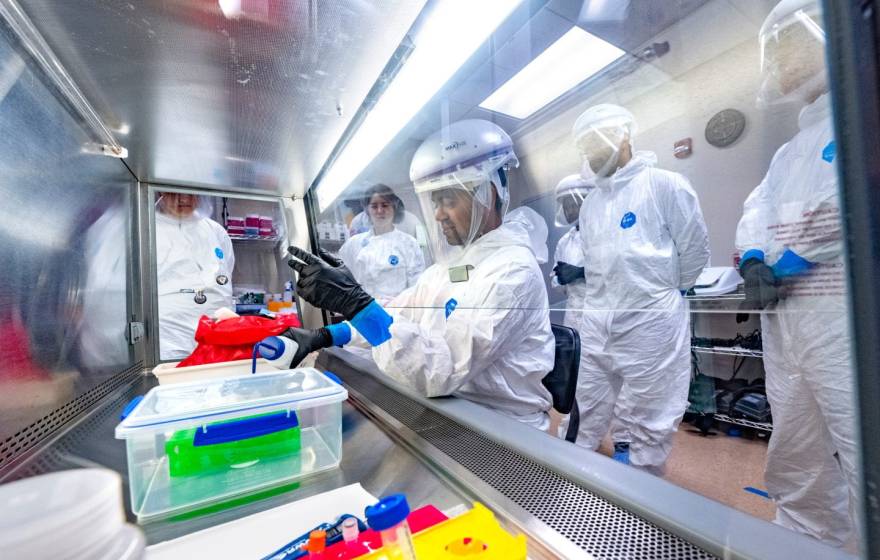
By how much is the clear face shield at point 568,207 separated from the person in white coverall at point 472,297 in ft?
1.00

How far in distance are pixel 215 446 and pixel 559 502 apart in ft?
2.04

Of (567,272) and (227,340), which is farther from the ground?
(567,272)

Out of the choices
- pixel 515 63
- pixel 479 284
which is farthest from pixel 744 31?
pixel 479 284

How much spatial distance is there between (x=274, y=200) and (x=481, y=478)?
82.7 inches

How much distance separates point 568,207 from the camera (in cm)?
175

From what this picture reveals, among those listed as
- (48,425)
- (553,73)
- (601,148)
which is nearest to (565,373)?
(601,148)

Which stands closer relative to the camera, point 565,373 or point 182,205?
point 565,373

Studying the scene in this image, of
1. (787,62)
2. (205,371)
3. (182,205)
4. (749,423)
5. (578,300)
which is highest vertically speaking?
(182,205)

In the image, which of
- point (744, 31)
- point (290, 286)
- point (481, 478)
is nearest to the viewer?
point (481, 478)

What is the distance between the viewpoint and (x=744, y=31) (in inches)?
27.3

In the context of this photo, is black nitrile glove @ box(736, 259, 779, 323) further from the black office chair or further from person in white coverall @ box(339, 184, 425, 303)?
person in white coverall @ box(339, 184, 425, 303)

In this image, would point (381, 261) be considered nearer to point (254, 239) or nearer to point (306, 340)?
point (254, 239)

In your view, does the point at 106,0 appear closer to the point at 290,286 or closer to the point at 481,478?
the point at 481,478

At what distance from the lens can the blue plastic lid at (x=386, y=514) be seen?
1.06ft
